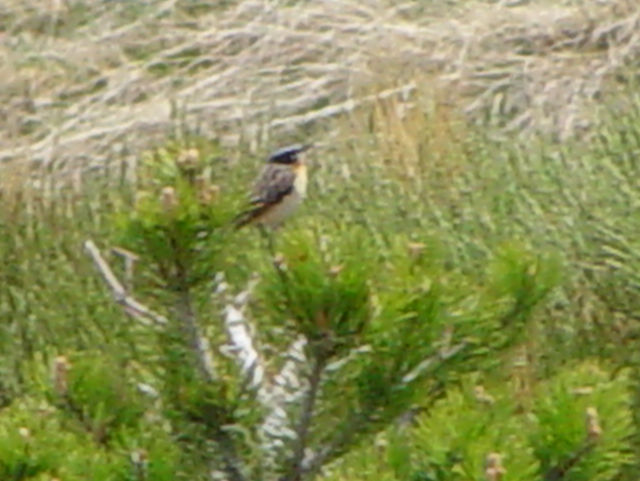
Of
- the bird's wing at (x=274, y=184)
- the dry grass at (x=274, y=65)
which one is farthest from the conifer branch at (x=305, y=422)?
the dry grass at (x=274, y=65)

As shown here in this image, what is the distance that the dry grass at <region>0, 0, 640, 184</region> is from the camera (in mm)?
7508

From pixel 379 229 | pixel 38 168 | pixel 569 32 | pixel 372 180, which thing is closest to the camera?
pixel 379 229

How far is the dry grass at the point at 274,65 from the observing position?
751 cm

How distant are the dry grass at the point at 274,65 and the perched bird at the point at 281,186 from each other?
177 cm

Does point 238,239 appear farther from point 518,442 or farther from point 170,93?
point 170,93

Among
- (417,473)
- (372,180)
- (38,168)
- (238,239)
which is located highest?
(238,239)

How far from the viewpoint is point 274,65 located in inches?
317

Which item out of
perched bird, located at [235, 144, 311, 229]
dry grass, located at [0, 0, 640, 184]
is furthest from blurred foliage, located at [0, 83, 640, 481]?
dry grass, located at [0, 0, 640, 184]

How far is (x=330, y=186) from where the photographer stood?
621 centimetres

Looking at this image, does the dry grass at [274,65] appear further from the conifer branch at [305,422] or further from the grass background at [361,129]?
the conifer branch at [305,422]

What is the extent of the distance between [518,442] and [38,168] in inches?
209

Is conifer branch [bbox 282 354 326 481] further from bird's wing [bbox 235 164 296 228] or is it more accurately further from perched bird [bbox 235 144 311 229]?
bird's wing [bbox 235 164 296 228]

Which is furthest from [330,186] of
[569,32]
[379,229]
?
[569,32]

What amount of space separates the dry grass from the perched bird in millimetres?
1765
